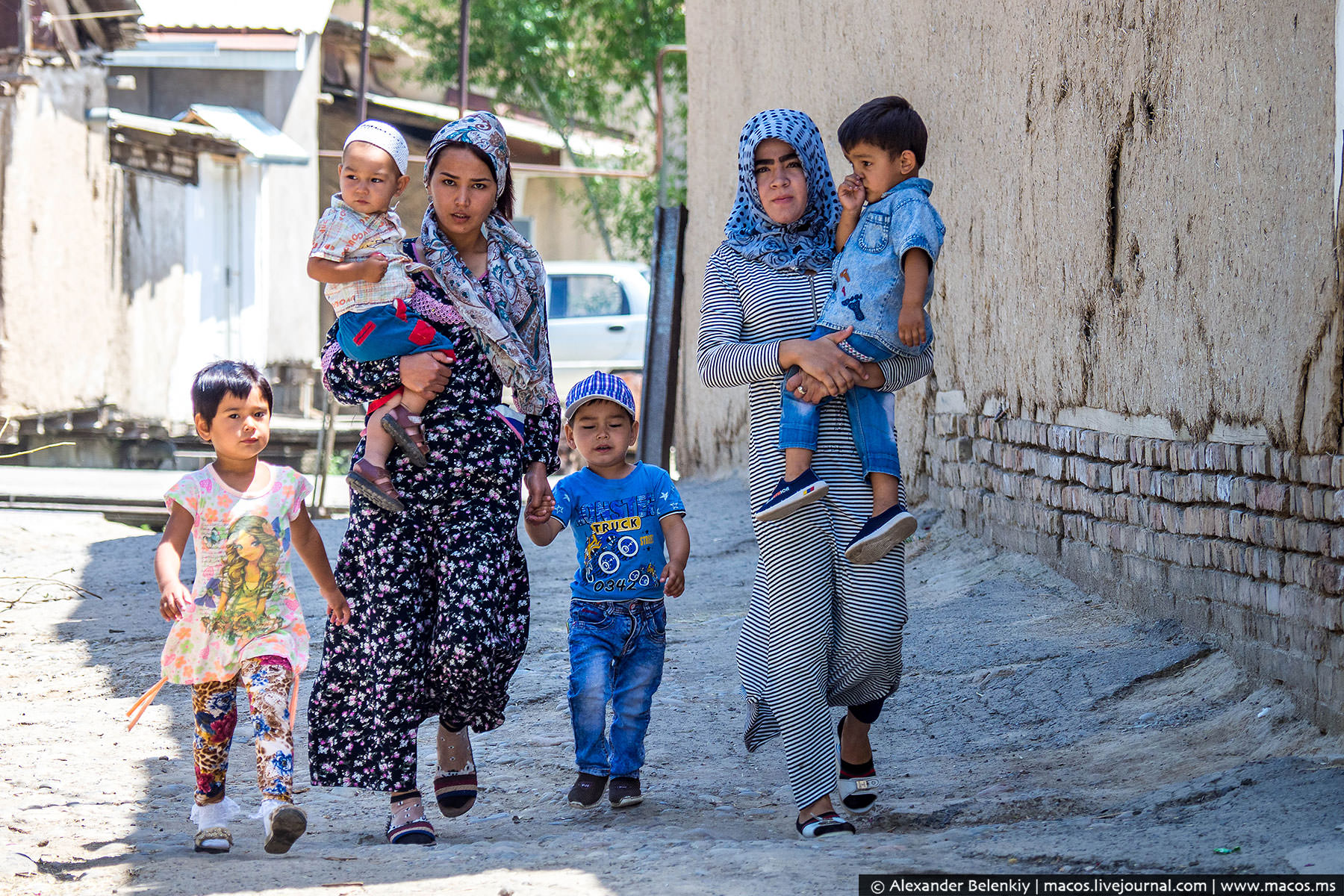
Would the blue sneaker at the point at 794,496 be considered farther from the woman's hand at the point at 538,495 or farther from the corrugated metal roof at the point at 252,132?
the corrugated metal roof at the point at 252,132

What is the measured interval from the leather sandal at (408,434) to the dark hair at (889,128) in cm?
116

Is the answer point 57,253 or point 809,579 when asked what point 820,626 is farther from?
point 57,253

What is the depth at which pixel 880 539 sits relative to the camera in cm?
286

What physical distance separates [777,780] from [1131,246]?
1930 mm

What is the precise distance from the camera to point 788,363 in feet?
9.77

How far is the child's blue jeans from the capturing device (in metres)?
2.99

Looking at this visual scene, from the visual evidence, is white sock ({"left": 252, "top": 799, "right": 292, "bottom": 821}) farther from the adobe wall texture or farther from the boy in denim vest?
the adobe wall texture

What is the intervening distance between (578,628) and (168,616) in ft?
3.21

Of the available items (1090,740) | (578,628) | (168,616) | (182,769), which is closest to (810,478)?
(578,628)

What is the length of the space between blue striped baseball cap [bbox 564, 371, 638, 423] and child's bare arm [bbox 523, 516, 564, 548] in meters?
0.29

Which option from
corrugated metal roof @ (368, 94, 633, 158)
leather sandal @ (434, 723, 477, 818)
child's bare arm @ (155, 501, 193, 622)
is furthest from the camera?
corrugated metal roof @ (368, 94, 633, 158)

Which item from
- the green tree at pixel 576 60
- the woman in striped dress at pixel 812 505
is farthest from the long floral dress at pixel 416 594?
the green tree at pixel 576 60

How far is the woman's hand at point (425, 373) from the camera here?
9.77 ft

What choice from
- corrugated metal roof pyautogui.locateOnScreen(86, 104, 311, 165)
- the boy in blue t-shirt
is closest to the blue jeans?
the boy in blue t-shirt
